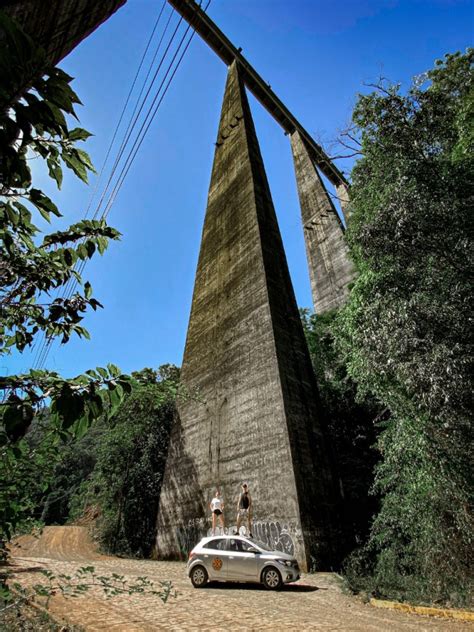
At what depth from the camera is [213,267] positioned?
18250mm

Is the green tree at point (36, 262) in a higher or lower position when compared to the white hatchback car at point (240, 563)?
higher

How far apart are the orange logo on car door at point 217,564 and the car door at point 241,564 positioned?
193 mm

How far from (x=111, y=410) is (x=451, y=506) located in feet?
27.9

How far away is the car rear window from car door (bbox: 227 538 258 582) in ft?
0.69

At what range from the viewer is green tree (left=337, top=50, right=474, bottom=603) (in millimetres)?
7258

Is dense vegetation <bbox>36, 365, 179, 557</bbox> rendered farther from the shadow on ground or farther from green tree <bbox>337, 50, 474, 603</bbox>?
green tree <bbox>337, 50, 474, 603</bbox>

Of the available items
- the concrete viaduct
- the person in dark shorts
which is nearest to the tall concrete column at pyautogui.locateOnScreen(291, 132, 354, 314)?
the concrete viaduct

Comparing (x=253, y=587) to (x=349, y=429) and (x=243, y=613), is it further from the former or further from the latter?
(x=349, y=429)

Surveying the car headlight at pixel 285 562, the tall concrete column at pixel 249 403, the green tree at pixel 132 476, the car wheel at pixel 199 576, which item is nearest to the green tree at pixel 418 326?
the car headlight at pixel 285 562

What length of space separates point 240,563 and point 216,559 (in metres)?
0.55

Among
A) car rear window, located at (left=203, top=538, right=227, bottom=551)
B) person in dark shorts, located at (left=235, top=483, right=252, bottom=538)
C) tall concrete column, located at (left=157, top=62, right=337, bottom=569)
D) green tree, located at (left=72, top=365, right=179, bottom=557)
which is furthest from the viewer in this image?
green tree, located at (left=72, top=365, right=179, bottom=557)

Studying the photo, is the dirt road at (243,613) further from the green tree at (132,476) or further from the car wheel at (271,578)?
the green tree at (132,476)

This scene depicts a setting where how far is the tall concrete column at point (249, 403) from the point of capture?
969 centimetres

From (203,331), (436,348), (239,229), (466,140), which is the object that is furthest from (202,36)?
(436,348)
